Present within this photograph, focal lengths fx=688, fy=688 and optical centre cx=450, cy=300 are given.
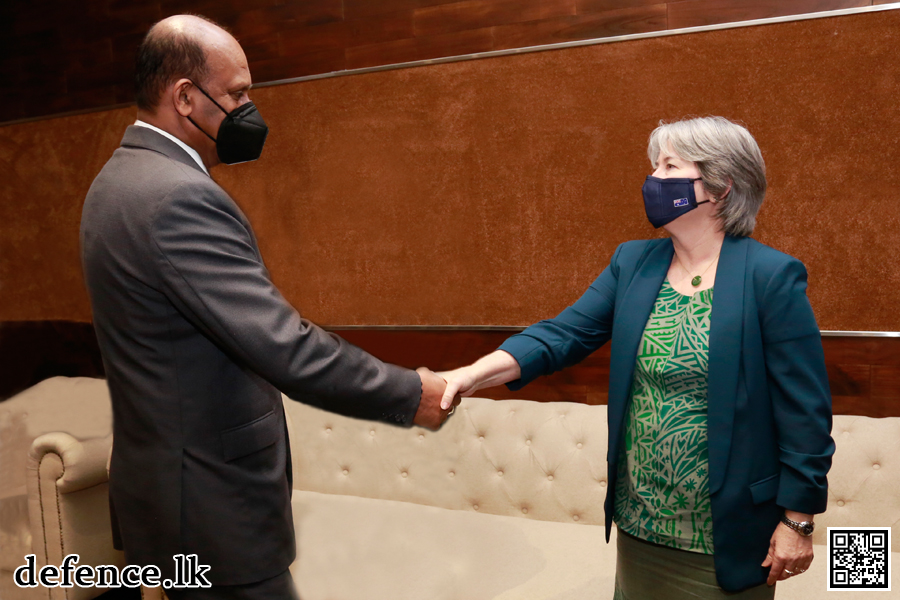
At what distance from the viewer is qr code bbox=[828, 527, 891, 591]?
7.01 feet

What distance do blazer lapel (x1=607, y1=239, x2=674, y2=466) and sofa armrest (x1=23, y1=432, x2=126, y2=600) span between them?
A: 187 cm

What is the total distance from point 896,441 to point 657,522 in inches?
54.8

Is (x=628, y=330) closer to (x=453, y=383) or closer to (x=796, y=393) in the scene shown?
(x=796, y=393)

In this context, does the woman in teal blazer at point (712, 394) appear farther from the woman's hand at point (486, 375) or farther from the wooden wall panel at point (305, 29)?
the wooden wall panel at point (305, 29)

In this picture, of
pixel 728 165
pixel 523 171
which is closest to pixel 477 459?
pixel 523 171

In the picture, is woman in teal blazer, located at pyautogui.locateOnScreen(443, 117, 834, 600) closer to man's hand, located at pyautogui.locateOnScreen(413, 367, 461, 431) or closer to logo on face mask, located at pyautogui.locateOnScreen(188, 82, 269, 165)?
man's hand, located at pyautogui.locateOnScreen(413, 367, 461, 431)

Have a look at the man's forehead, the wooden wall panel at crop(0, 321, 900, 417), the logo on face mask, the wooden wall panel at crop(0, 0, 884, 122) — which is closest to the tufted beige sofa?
the wooden wall panel at crop(0, 321, 900, 417)

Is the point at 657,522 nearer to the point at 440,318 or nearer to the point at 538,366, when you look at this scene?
the point at 538,366

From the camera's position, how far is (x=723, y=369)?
1.37 meters

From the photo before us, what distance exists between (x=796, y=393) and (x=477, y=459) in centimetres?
156

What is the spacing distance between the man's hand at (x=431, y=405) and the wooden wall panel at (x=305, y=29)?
1.74 meters

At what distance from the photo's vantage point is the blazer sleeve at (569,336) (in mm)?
1698

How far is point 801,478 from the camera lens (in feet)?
4.38

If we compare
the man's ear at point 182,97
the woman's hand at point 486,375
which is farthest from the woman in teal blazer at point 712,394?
the man's ear at point 182,97
